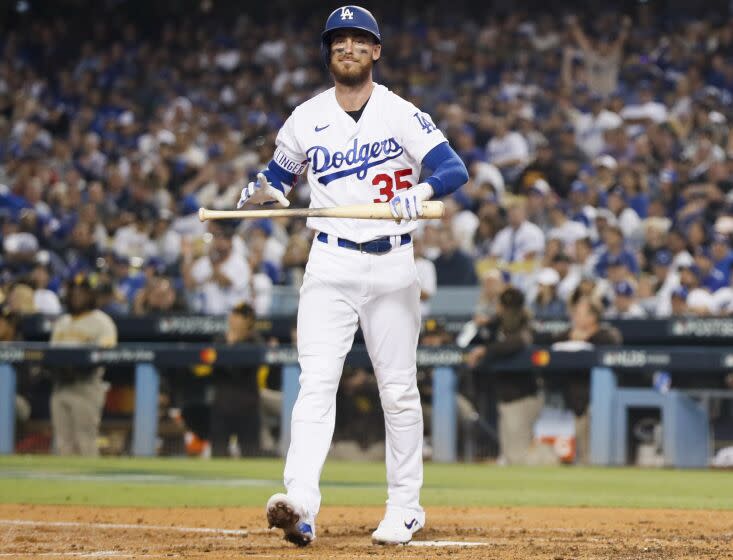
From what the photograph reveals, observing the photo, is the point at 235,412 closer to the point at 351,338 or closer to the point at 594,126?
the point at 351,338

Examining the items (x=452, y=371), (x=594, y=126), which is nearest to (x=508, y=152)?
(x=594, y=126)

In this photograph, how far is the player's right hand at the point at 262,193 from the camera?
5.38m

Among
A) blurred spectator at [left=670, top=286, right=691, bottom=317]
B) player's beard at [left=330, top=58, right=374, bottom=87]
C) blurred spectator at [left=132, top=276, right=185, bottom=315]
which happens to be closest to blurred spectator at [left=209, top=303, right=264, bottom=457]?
blurred spectator at [left=132, top=276, right=185, bottom=315]

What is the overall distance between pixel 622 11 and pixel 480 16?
8.50 feet

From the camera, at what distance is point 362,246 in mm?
5129

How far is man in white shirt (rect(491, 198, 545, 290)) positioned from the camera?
13117mm

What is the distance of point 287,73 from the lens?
19.6 meters

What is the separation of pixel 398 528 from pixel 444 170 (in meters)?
1.36

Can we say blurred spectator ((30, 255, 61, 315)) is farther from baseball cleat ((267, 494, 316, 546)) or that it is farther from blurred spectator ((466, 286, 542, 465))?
baseball cleat ((267, 494, 316, 546))

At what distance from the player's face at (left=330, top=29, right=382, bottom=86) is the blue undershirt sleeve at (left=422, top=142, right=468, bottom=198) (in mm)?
400

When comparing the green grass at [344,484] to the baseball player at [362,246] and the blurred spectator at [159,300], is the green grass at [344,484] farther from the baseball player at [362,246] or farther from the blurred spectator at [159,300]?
the blurred spectator at [159,300]

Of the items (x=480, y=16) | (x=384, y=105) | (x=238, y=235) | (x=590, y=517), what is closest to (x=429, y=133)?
A: (x=384, y=105)

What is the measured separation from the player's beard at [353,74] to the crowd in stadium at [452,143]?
5.88m

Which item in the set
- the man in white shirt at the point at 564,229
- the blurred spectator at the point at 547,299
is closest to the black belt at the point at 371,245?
the blurred spectator at the point at 547,299
